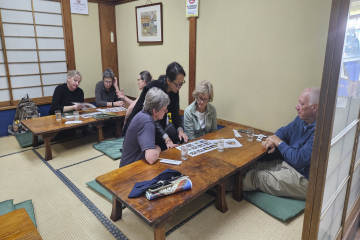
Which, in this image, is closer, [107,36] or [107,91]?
[107,91]

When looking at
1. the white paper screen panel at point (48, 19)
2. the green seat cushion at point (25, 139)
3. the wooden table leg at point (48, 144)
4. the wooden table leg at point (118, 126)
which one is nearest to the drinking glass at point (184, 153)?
the wooden table leg at point (48, 144)

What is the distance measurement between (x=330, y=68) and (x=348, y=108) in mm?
465

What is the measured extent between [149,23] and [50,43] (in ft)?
6.01

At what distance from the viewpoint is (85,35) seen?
4.54m

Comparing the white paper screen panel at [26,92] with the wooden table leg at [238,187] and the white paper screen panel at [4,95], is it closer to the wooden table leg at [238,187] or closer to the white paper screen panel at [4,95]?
the white paper screen panel at [4,95]

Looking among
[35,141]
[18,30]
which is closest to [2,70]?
[18,30]

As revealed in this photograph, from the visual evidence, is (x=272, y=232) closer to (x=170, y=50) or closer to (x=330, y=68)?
(x=330, y=68)

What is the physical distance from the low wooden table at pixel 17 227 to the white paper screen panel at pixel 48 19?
12.8ft

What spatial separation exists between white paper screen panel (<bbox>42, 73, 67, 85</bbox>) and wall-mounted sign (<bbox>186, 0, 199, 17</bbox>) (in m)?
2.68

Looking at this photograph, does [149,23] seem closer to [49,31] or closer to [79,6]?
[79,6]

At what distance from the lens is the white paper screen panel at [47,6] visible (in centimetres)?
400

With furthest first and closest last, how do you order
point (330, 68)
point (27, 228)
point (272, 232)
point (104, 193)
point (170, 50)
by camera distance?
point (170, 50)
point (104, 193)
point (272, 232)
point (27, 228)
point (330, 68)

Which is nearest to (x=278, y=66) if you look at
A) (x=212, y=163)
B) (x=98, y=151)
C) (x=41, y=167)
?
(x=212, y=163)

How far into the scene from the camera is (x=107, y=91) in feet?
13.0
